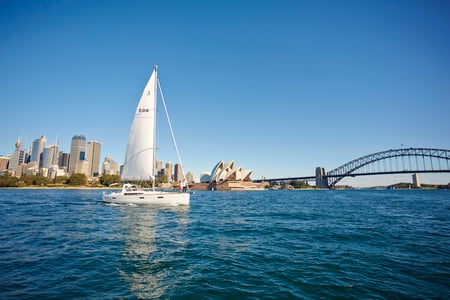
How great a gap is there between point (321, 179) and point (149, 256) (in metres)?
190

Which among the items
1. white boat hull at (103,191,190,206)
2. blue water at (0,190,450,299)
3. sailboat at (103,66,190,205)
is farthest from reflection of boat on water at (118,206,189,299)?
sailboat at (103,66,190,205)

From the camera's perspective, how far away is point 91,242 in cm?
1173

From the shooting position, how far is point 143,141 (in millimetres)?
31438

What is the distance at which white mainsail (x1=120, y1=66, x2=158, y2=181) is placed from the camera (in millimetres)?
31234

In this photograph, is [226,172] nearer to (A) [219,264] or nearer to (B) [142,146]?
(B) [142,146]

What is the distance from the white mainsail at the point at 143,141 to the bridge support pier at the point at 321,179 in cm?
17415

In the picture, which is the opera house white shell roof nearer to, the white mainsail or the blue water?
the white mainsail

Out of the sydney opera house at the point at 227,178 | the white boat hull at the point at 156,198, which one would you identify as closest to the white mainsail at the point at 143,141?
the white boat hull at the point at 156,198

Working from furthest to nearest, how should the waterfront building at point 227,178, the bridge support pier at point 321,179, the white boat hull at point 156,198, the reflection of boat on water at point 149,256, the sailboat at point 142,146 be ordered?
the bridge support pier at point 321,179 → the waterfront building at point 227,178 → the sailboat at point 142,146 → the white boat hull at point 156,198 → the reflection of boat on water at point 149,256

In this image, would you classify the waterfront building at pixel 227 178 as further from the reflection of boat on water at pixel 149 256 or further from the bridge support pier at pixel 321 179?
the reflection of boat on water at pixel 149 256

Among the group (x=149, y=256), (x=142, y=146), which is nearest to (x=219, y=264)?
(x=149, y=256)

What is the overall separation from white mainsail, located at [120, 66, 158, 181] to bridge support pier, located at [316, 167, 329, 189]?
17415 centimetres

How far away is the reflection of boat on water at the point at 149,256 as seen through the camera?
6.61 metres

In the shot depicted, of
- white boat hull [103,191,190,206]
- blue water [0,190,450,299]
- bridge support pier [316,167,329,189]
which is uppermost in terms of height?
bridge support pier [316,167,329,189]
